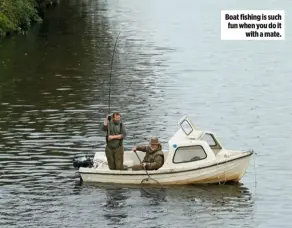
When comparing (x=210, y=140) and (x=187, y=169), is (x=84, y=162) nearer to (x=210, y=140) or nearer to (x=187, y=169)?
(x=187, y=169)

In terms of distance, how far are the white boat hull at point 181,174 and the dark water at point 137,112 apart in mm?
346

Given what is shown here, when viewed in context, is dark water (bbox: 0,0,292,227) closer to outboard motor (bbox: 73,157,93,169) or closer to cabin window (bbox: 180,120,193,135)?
outboard motor (bbox: 73,157,93,169)

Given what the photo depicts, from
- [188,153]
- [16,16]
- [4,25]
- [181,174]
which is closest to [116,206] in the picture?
[181,174]

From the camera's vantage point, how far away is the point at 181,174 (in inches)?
1210

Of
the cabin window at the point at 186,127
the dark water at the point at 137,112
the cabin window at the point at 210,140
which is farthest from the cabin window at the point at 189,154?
the cabin window at the point at 210,140

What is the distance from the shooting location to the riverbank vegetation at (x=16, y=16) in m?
79.2

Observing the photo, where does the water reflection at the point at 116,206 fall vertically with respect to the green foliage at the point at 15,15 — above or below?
below

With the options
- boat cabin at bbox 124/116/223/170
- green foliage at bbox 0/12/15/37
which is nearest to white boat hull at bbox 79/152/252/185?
boat cabin at bbox 124/116/223/170

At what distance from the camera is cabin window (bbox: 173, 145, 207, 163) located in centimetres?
3086

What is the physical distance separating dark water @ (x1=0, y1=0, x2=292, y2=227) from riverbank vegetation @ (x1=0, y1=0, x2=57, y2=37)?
170 cm

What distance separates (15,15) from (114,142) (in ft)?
174

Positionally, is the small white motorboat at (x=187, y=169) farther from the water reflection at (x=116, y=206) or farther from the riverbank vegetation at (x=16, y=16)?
the riverbank vegetation at (x=16, y=16)

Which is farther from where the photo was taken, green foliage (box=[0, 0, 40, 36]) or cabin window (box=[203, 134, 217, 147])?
green foliage (box=[0, 0, 40, 36])

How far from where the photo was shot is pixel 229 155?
31.3 meters
